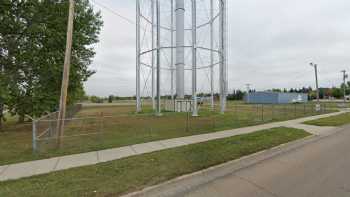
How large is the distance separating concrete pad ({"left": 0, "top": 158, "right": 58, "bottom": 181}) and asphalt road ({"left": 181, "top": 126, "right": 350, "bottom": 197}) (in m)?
3.73

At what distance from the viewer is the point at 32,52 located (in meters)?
12.9

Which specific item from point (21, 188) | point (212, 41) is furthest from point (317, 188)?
point (212, 41)

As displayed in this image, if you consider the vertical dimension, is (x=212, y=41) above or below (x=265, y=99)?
above

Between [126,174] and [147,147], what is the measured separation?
3.02m

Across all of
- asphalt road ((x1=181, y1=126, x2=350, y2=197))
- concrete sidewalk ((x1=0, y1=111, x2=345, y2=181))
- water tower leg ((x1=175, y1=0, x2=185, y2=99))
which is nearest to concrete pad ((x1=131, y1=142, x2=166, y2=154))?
concrete sidewalk ((x1=0, y1=111, x2=345, y2=181))

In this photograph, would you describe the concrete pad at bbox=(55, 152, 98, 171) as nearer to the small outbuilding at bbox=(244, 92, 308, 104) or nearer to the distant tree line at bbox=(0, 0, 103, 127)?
the distant tree line at bbox=(0, 0, 103, 127)

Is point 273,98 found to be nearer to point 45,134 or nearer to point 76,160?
point 45,134

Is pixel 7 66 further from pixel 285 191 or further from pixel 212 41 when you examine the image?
pixel 212 41

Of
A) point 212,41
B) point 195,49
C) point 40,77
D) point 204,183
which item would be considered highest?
point 212,41

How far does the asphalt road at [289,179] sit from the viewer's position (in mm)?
4281

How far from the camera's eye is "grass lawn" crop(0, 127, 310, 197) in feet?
13.7

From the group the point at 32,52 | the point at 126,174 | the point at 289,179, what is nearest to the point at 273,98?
the point at 32,52

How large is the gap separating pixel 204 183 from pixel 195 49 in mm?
17655

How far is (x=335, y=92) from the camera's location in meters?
121
